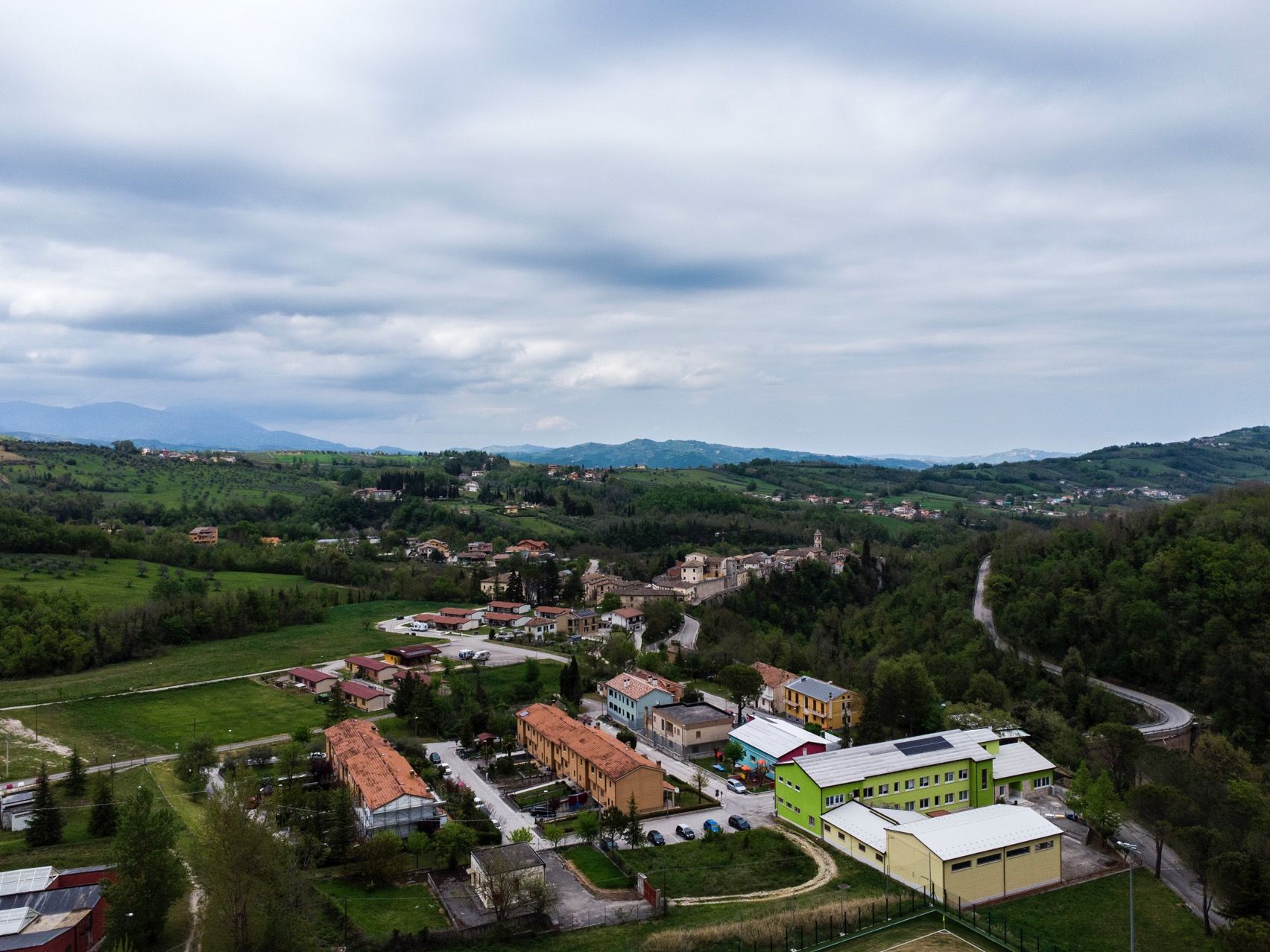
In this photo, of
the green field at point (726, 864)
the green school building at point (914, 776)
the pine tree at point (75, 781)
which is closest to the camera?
the green field at point (726, 864)

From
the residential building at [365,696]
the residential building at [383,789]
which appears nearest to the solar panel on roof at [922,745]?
the residential building at [383,789]

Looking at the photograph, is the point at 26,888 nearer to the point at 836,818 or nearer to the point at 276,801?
the point at 276,801

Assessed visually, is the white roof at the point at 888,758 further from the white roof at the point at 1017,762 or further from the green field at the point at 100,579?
the green field at the point at 100,579

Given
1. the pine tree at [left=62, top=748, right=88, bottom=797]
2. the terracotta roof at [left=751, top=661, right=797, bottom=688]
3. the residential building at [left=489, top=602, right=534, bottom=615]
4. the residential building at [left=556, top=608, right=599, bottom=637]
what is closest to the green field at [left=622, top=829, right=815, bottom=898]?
the terracotta roof at [left=751, top=661, right=797, bottom=688]

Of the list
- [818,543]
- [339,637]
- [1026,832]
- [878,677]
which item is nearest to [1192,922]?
[1026,832]

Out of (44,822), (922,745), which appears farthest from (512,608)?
(44,822)

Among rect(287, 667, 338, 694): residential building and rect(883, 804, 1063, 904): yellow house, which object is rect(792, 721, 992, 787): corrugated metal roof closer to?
rect(883, 804, 1063, 904): yellow house

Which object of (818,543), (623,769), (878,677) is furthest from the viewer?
(818,543)
